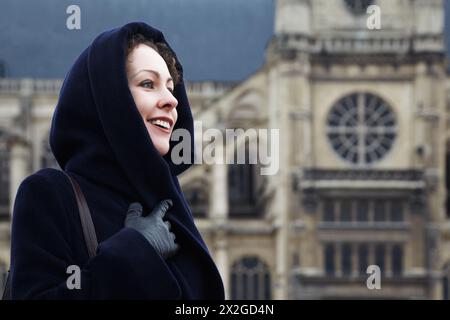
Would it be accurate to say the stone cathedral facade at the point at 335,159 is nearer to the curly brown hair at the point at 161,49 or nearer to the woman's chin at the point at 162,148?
the curly brown hair at the point at 161,49

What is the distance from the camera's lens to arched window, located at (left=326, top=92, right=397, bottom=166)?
29.6m

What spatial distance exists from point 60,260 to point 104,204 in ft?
0.59

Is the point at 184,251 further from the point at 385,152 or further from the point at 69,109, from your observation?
the point at 385,152

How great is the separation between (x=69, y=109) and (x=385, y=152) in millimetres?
27676

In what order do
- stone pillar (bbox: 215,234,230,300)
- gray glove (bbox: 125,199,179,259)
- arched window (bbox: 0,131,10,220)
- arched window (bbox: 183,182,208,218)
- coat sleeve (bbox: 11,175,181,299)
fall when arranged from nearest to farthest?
coat sleeve (bbox: 11,175,181,299), gray glove (bbox: 125,199,179,259), stone pillar (bbox: 215,234,230,300), arched window (bbox: 183,182,208,218), arched window (bbox: 0,131,10,220)

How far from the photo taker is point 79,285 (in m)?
2.20

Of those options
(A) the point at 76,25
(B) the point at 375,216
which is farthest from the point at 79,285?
(B) the point at 375,216

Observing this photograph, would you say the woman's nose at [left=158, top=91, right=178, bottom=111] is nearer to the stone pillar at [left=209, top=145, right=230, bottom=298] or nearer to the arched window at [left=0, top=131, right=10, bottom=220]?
the stone pillar at [left=209, top=145, right=230, bottom=298]

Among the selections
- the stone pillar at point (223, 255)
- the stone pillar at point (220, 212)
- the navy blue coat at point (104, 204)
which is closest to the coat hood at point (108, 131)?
the navy blue coat at point (104, 204)

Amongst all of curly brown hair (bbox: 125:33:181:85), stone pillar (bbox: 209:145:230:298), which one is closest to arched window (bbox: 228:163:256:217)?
stone pillar (bbox: 209:145:230:298)

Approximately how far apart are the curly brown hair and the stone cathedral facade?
25.2 meters

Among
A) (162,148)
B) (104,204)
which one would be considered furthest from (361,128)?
(104,204)

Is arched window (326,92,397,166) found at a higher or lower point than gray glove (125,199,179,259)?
higher

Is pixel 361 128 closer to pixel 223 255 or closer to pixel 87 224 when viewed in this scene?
pixel 223 255
